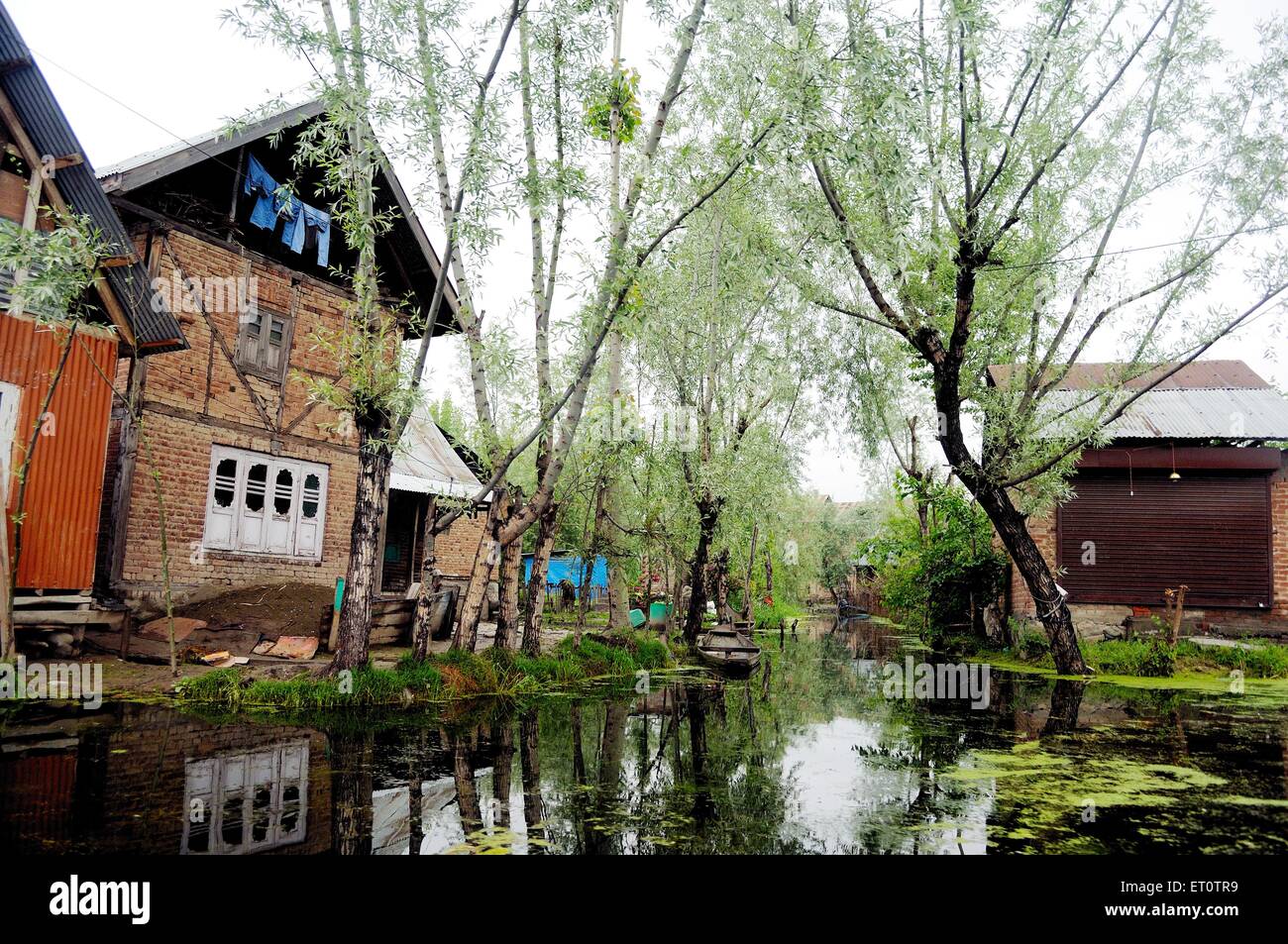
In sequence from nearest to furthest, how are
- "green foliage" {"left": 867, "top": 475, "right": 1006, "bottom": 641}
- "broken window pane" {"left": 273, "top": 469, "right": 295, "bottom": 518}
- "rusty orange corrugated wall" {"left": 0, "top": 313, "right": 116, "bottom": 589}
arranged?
1. "rusty orange corrugated wall" {"left": 0, "top": 313, "right": 116, "bottom": 589}
2. "broken window pane" {"left": 273, "top": 469, "right": 295, "bottom": 518}
3. "green foliage" {"left": 867, "top": 475, "right": 1006, "bottom": 641}

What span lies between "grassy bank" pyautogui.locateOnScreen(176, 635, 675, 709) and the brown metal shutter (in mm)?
11472

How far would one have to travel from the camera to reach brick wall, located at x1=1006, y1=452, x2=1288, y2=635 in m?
16.9

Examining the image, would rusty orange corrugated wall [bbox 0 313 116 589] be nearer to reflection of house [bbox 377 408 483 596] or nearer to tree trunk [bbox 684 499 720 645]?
reflection of house [bbox 377 408 483 596]

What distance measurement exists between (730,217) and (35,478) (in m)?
12.5

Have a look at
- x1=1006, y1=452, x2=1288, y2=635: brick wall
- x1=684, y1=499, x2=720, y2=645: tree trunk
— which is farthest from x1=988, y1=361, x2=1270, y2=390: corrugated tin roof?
x1=684, y1=499, x2=720, y2=645: tree trunk

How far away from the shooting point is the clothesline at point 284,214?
12.9 metres

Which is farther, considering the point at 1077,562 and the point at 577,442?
the point at 1077,562

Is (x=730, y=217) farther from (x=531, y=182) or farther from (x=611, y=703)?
(x=611, y=703)

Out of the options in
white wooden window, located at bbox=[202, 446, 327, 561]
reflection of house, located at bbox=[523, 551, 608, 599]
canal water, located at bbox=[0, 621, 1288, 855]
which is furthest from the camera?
reflection of house, located at bbox=[523, 551, 608, 599]

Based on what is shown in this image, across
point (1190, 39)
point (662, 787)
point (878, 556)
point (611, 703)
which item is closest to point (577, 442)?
point (611, 703)

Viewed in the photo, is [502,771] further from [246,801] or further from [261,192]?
[261,192]

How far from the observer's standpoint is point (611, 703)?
1012 cm

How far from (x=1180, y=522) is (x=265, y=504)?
18.9 metres

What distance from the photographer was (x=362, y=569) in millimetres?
9180
